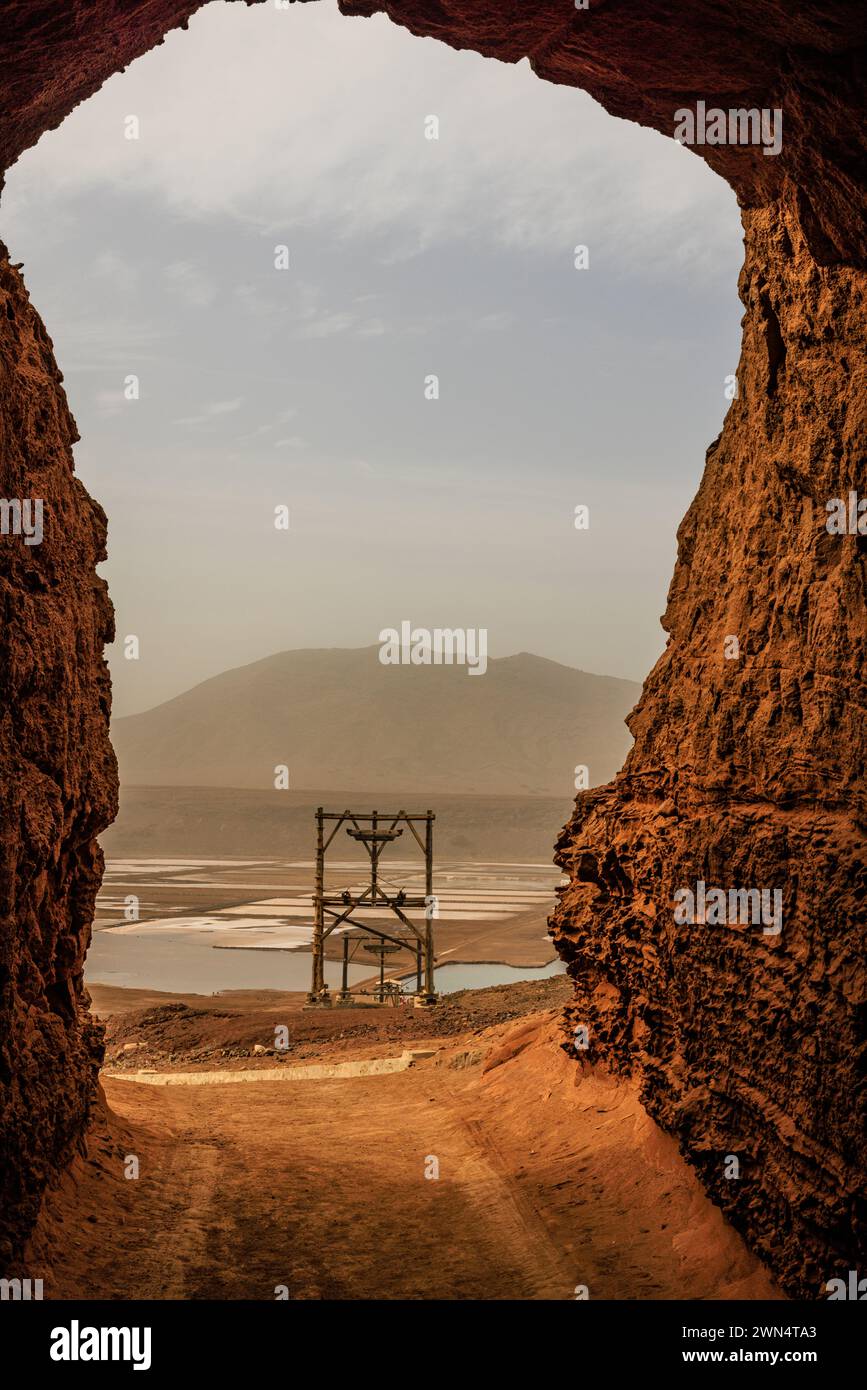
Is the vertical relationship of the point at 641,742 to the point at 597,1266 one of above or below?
above

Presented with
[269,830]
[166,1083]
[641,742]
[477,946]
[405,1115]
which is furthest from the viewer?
[269,830]

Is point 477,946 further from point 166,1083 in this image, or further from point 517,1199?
point 517,1199

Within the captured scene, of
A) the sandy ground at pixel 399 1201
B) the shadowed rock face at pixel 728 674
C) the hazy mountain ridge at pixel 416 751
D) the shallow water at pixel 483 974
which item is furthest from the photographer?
the hazy mountain ridge at pixel 416 751

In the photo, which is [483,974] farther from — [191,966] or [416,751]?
[416,751]

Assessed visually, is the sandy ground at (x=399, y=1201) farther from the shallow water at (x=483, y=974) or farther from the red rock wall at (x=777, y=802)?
the shallow water at (x=483, y=974)

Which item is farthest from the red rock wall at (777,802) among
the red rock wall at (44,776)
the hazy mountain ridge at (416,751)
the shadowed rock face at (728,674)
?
the hazy mountain ridge at (416,751)

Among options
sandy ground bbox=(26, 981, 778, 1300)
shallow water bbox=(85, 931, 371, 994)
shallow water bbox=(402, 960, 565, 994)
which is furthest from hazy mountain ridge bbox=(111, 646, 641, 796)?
sandy ground bbox=(26, 981, 778, 1300)

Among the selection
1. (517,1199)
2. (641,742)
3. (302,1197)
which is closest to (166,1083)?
(302,1197)
